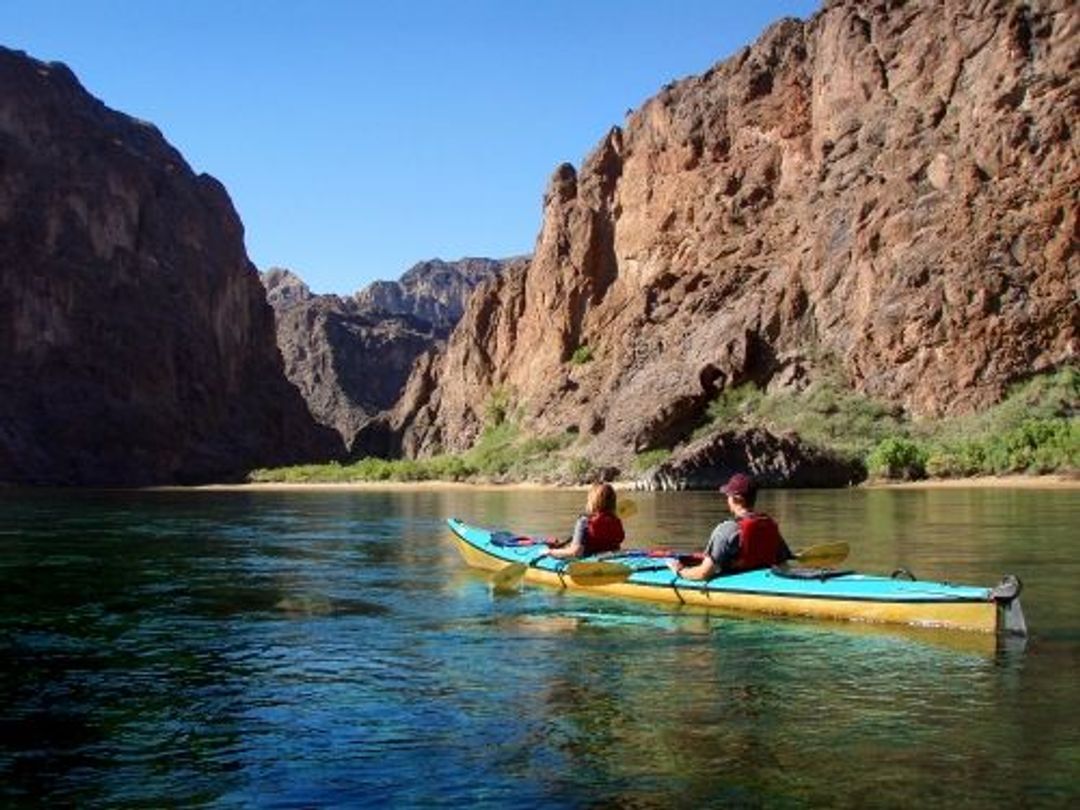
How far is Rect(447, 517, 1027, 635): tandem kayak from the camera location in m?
15.2

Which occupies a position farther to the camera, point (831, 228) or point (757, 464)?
point (831, 228)

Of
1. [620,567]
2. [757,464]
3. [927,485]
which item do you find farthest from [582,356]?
[620,567]

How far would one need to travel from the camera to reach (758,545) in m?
17.8

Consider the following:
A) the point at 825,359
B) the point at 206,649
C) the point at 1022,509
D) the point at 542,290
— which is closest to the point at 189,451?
the point at 542,290

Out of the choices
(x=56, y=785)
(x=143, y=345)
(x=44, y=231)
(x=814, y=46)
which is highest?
(x=814, y=46)

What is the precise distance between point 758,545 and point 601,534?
3.59m

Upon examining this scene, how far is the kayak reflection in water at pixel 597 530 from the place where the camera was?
20594 mm

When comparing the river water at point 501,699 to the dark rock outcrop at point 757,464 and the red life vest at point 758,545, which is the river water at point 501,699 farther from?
the dark rock outcrop at point 757,464

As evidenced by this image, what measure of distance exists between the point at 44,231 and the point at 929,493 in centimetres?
10794

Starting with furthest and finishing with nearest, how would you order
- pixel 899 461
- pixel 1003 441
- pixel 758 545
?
pixel 899 461 < pixel 1003 441 < pixel 758 545

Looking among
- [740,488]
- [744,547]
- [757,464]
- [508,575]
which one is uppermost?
[757,464]

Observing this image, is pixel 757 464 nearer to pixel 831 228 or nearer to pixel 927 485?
pixel 927 485

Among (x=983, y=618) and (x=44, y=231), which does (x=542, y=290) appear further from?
(x=983, y=618)

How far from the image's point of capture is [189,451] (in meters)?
140
